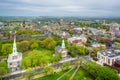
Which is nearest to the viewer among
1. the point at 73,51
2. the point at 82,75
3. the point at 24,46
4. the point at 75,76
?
the point at 75,76

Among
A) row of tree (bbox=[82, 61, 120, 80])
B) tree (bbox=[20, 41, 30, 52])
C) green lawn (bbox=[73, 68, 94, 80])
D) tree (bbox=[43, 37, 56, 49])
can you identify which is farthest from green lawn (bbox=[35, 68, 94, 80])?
tree (bbox=[20, 41, 30, 52])

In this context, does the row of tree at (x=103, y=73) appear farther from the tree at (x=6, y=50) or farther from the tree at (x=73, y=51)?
the tree at (x=6, y=50)

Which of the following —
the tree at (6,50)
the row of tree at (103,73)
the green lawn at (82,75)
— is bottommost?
the green lawn at (82,75)

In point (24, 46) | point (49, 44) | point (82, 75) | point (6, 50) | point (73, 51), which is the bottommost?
point (82, 75)

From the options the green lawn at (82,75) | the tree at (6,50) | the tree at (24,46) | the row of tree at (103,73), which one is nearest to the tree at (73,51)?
the green lawn at (82,75)

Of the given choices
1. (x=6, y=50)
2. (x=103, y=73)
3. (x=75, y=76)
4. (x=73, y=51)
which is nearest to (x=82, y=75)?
(x=75, y=76)

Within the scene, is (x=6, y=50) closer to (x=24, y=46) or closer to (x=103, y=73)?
(x=24, y=46)

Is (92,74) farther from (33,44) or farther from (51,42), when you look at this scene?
(33,44)

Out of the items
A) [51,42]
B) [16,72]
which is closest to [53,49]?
[51,42]

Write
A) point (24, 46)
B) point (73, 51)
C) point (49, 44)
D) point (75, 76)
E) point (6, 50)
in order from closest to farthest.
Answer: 1. point (75, 76)
2. point (6, 50)
3. point (73, 51)
4. point (24, 46)
5. point (49, 44)

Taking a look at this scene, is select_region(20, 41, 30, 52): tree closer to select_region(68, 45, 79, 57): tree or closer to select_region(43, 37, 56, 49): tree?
select_region(43, 37, 56, 49): tree

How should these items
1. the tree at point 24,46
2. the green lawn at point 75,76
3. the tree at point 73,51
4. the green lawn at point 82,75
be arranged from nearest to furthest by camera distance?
1. the green lawn at point 75,76
2. the green lawn at point 82,75
3. the tree at point 73,51
4. the tree at point 24,46
